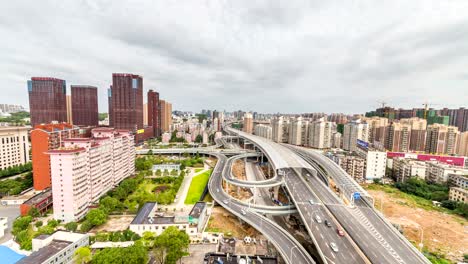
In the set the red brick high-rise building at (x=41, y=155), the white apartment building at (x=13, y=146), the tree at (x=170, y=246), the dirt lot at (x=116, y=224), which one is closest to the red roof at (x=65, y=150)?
the dirt lot at (x=116, y=224)

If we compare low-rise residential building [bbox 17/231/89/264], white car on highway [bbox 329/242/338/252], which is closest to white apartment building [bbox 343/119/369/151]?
white car on highway [bbox 329/242/338/252]

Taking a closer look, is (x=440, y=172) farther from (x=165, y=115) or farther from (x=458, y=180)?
(x=165, y=115)

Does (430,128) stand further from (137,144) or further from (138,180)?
(137,144)

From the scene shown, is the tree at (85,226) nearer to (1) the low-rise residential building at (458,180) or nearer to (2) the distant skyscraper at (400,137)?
(1) the low-rise residential building at (458,180)

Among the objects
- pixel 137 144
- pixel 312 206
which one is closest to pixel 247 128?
pixel 137 144

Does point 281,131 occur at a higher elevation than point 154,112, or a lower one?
lower

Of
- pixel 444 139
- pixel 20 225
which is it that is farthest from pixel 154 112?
pixel 444 139

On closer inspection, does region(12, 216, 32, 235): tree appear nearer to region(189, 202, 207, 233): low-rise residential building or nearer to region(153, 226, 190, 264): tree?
region(153, 226, 190, 264): tree
